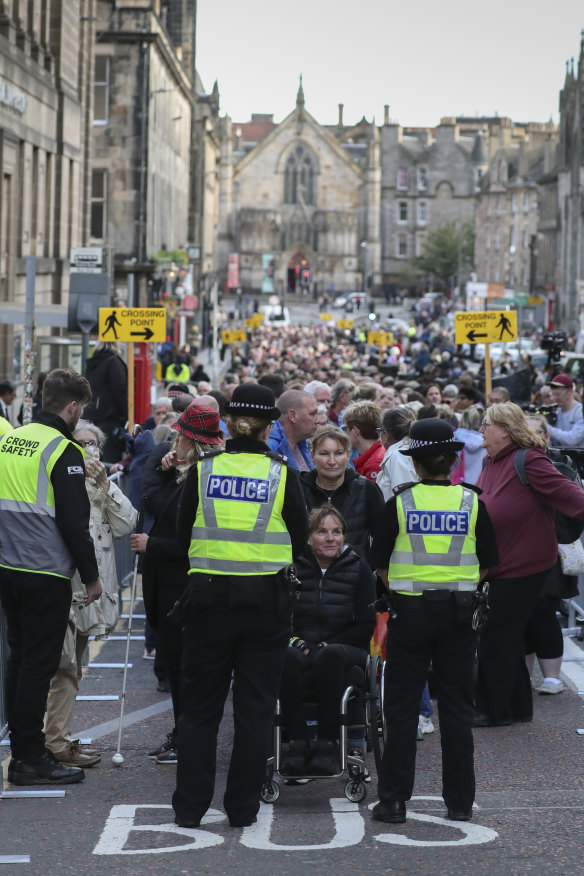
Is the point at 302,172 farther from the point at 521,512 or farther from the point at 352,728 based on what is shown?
the point at 352,728

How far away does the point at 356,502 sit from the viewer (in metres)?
8.12

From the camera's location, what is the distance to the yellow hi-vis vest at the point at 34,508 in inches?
286

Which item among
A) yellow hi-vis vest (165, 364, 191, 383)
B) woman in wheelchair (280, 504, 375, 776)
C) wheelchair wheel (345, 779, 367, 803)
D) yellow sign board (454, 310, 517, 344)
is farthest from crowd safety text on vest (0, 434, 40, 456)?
yellow hi-vis vest (165, 364, 191, 383)

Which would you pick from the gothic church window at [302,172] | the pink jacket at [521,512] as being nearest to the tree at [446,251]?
the gothic church window at [302,172]

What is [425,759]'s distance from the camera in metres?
8.05

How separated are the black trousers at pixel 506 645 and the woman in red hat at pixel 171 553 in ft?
6.43

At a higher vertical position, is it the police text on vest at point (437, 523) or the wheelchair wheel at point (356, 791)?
the police text on vest at point (437, 523)

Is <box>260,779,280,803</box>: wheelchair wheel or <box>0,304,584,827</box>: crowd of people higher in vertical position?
<box>0,304,584,827</box>: crowd of people

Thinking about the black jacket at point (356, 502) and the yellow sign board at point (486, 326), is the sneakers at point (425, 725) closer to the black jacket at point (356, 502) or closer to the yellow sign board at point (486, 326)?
the black jacket at point (356, 502)

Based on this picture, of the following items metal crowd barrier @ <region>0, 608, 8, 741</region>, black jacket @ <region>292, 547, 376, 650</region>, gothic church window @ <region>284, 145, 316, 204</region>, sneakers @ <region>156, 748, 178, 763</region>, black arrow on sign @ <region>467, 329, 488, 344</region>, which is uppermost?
gothic church window @ <region>284, 145, 316, 204</region>

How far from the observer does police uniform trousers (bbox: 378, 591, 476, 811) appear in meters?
6.84

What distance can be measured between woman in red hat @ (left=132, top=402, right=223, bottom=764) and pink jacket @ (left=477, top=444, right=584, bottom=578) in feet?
5.74

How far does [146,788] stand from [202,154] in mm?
66209

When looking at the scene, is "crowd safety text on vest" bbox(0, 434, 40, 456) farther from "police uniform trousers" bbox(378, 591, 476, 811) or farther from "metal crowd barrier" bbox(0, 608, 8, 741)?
"police uniform trousers" bbox(378, 591, 476, 811)
